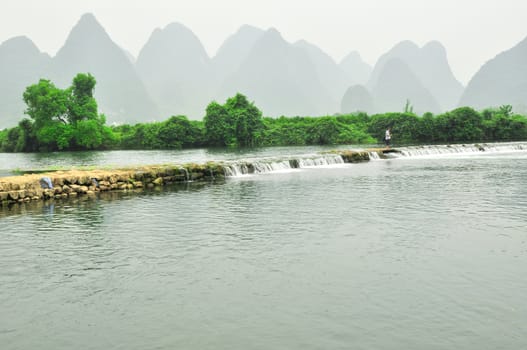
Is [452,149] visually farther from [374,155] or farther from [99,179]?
[99,179]

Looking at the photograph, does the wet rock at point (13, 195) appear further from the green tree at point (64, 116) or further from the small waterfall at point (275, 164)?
the green tree at point (64, 116)

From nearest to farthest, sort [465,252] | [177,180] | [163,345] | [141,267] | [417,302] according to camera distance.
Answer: [163,345], [417,302], [141,267], [465,252], [177,180]

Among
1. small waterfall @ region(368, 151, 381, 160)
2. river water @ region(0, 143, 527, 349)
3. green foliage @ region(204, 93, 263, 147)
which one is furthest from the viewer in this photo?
green foliage @ region(204, 93, 263, 147)

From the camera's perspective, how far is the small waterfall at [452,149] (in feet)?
192

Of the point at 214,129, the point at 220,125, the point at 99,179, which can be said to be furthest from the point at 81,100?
the point at 99,179

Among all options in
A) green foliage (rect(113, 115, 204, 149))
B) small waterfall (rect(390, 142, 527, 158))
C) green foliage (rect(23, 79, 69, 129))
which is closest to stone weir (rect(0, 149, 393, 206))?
small waterfall (rect(390, 142, 527, 158))

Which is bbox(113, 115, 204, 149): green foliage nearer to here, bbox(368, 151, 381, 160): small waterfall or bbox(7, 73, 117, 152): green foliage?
bbox(7, 73, 117, 152): green foliage

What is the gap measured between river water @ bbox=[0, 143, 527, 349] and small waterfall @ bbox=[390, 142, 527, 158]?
36322 millimetres

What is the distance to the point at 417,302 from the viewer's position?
973 centimetres

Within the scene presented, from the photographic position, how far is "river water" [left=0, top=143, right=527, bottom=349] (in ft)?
27.9

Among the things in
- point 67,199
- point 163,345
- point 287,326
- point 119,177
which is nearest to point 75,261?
point 163,345

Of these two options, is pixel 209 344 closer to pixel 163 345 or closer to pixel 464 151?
pixel 163 345

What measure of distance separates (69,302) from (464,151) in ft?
205

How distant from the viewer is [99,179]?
96.6ft
